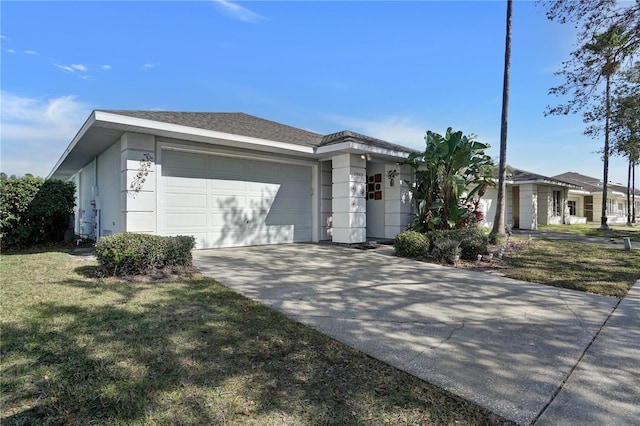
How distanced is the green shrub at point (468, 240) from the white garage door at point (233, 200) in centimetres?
489

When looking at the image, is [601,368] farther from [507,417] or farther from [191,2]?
[191,2]

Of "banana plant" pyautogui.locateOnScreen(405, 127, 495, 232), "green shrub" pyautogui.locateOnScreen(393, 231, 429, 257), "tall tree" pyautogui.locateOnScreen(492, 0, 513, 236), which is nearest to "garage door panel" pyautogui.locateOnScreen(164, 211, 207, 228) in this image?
"green shrub" pyautogui.locateOnScreen(393, 231, 429, 257)

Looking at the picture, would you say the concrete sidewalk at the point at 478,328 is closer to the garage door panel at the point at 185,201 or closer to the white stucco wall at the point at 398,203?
the garage door panel at the point at 185,201

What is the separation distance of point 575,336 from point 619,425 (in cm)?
169

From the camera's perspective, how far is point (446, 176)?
9.41 m

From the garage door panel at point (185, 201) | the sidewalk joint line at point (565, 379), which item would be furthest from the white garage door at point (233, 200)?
the sidewalk joint line at point (565, 379)

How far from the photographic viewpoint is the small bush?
748 centimetres

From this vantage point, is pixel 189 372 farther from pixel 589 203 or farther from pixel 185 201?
pixel 589 203

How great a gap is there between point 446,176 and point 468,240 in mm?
2393

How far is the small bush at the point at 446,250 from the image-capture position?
7477mm

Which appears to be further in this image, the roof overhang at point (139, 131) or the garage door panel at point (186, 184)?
the garage door panel at point (186, 184)

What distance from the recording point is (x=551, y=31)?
9.29 m

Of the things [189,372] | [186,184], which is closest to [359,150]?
[186,184]

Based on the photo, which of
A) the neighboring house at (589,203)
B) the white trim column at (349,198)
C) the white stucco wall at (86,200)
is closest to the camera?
the white trim column at (349,198)
